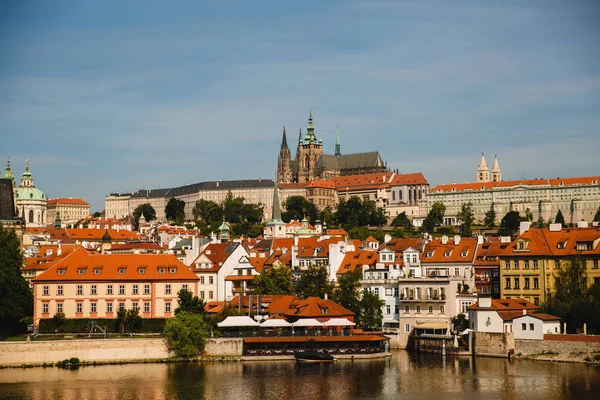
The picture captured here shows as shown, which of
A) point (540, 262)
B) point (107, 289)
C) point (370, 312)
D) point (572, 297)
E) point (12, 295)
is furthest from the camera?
point (540, 262)

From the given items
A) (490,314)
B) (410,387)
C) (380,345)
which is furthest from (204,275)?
(410,387)

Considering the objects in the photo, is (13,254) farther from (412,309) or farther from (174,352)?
(412,309)

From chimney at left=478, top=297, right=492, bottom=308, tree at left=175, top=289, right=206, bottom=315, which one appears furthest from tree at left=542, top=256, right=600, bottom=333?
tree at left=175, top=289, right=206, bottom=315

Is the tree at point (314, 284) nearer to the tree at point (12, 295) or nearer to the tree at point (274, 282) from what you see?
the tree at point (274, 282)

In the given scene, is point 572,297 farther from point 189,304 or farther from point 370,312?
point 189,304

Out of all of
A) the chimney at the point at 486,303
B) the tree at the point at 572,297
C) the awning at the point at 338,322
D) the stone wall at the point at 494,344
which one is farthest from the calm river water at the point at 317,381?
the tree at the point at 572,297

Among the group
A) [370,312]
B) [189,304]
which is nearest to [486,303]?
[370,312]

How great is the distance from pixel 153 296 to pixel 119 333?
445 centimetres

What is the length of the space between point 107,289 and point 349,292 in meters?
18.3

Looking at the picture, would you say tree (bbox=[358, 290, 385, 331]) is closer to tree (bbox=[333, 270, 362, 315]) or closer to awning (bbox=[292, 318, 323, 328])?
tree (bbox=[333, 270, 362, 315])

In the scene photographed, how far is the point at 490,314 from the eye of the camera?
233 feet

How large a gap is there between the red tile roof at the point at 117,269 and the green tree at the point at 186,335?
9620 millimetres

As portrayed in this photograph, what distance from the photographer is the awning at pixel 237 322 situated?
71.6 m

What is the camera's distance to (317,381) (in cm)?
5991
